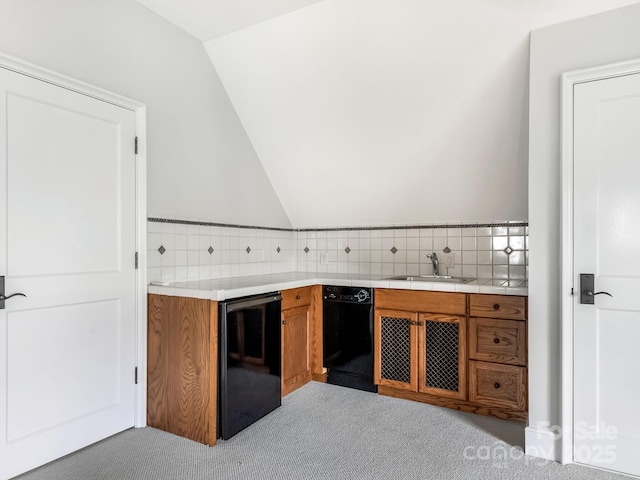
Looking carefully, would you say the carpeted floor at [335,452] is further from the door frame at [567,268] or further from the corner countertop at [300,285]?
the corner countertop at [300,285]

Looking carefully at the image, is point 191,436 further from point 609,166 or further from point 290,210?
point 609,166

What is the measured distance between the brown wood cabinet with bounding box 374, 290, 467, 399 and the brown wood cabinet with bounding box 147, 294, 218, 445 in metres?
1.36

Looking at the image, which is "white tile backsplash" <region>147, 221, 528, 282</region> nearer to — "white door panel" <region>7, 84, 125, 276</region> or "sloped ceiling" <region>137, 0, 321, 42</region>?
"white door panel" <region>7, 84, 125, 276</region>

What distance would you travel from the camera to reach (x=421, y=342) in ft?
9.66

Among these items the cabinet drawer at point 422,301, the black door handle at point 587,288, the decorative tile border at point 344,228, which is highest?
the decorative tile border at point 344,228

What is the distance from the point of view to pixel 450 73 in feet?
8.43

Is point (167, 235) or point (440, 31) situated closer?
point (440, 31)

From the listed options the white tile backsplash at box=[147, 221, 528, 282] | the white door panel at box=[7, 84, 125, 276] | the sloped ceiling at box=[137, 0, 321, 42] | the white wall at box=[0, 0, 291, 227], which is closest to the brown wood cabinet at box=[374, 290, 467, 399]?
the white tile backsplash at box=[147, 221, 528, 282]

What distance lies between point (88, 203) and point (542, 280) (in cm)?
268

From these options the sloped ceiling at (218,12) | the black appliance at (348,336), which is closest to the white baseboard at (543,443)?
the black appliance at (348,336)

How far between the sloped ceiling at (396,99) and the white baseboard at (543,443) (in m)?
1.34

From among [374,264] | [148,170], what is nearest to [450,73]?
[374,264]

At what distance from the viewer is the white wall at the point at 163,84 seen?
210 cm

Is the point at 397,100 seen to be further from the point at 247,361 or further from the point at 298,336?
the point at 247,361
